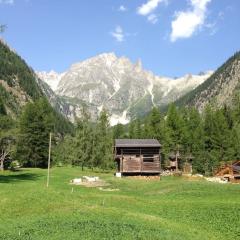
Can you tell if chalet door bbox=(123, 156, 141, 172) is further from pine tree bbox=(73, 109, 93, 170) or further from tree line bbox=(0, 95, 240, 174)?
pine tree bbox=(73, 109, 93, 170)

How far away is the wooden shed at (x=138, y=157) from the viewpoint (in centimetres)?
9638

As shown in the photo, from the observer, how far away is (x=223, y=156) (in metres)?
126

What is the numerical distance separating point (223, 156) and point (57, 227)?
96.8 metres

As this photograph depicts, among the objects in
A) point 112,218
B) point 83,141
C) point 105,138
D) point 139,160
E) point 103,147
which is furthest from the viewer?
point 105,138

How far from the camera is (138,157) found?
97.4m

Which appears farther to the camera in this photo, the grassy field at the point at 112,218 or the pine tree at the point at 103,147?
the pine tree at the point at 103,147

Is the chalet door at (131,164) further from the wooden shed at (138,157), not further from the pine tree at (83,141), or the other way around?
the pine tree at (83,141)

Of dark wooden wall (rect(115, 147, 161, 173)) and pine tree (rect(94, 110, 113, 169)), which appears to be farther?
pine tree (rect(94, 110, 113, 169))

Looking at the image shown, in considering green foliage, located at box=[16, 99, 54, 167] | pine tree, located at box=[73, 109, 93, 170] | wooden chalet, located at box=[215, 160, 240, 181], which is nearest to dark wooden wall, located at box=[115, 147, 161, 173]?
wooden chalet, located at box=[215, 160, 240, 181]

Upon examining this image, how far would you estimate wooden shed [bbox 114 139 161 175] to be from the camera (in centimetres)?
9638

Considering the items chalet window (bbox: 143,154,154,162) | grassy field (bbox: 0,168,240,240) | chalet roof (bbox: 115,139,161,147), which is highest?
chalet roof (bbox: 115,139,161,147)

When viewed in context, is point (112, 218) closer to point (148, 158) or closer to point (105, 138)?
point (148, 158)

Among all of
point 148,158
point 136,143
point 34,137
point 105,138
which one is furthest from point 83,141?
point 148,158

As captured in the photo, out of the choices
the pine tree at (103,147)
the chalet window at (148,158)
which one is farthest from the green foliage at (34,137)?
the chalet window at (148,158)
